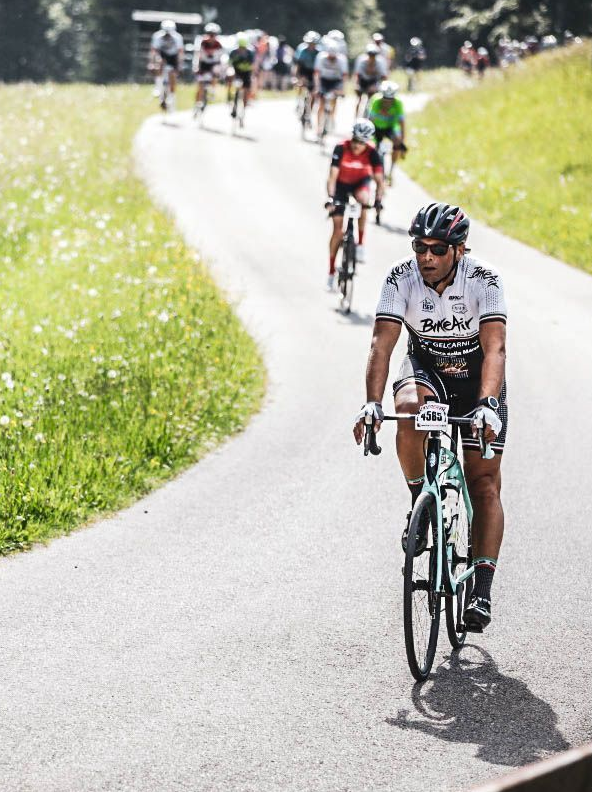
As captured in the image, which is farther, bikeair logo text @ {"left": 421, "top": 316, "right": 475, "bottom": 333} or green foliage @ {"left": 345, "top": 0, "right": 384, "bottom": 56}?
green foliage @ {"left": 345, "top": 0, "right": 384, "bottom": 56}

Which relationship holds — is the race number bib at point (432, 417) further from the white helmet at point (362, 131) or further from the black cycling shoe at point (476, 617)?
the white helmet at point (362, 131)

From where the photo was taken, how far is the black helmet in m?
5.96

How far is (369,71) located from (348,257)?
15.2m

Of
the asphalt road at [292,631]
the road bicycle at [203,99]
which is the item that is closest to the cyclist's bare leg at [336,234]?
the asphalt road at [292,631]

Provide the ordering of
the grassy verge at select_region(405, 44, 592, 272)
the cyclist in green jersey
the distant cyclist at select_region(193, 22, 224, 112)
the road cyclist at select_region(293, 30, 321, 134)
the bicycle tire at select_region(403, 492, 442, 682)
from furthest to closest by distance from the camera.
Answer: the road cyclist at select_region(293, 30, 321, 134) → the distant cyclist at select_region(193, 22, 224, 112) → the grassy verge at select_region(405, 44, 592, 272) → the cyclist in green jersey → the bicycle tire at select_region(403, 492, 442, 682)

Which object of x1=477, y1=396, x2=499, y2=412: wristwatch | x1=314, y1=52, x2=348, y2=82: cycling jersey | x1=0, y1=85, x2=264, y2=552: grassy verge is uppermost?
x1=314, y1=52, x2=348, y2=82: cycling jersey

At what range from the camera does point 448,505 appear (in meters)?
6.10

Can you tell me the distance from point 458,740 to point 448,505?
1.23 meters

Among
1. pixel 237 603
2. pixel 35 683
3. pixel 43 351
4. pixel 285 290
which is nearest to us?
pixel 35 683

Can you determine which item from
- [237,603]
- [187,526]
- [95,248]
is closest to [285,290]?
[95,248]

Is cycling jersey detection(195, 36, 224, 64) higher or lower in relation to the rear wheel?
higher

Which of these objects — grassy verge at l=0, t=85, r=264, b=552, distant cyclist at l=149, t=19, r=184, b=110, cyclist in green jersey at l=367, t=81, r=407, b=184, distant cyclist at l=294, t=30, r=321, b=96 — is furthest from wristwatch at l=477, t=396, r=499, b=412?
distant cyclist at l=149, t=19, r=184, b=110

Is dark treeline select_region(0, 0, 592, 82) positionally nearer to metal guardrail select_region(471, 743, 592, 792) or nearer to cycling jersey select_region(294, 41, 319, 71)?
cycling jersey select_region(294, 41, 319, 71)

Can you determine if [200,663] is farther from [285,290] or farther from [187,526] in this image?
[285,290]
